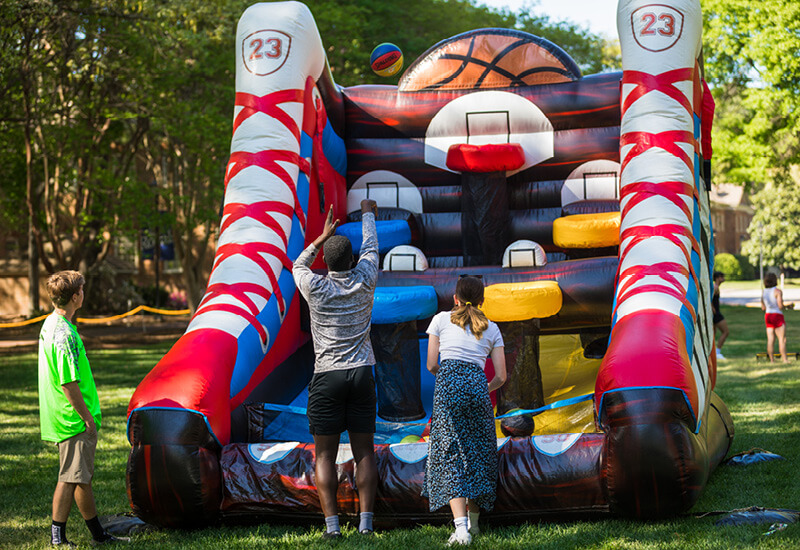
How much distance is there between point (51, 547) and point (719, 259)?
42.0 meters

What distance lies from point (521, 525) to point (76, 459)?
2.15 meters

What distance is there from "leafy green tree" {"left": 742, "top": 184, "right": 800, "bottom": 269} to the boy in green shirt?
32.9m

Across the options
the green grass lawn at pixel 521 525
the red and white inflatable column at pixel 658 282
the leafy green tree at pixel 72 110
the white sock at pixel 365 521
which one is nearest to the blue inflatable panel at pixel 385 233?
the red and white inflatable column at pixel 658 282

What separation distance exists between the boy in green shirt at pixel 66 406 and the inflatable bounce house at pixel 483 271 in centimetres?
27

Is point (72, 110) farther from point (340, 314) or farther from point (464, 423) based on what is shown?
point (464, 423)

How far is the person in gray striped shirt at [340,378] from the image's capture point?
3822 mm

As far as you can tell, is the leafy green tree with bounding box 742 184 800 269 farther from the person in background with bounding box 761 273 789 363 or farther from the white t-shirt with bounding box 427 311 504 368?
the white t-shirt with bounding box 427 311 504 368

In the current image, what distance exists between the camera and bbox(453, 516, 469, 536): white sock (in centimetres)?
360

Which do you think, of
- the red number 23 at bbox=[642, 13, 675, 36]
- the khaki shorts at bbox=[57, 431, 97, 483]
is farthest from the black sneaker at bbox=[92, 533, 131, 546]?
the red number 23 at bbox=[642, 13, 675, 36]

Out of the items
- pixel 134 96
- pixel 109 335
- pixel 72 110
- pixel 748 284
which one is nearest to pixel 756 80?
pixel 134 96

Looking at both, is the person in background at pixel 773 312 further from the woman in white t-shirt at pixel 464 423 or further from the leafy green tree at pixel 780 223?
the leafy green tree at pixel 780 223

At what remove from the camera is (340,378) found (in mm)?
3822

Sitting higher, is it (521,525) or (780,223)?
(780,223)

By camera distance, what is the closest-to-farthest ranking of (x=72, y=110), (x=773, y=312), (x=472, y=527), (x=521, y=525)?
1. (x=472, y=527)
2. (x=521, y=525)
3. (x=773, y=312)
4. (x=72, y=110)
